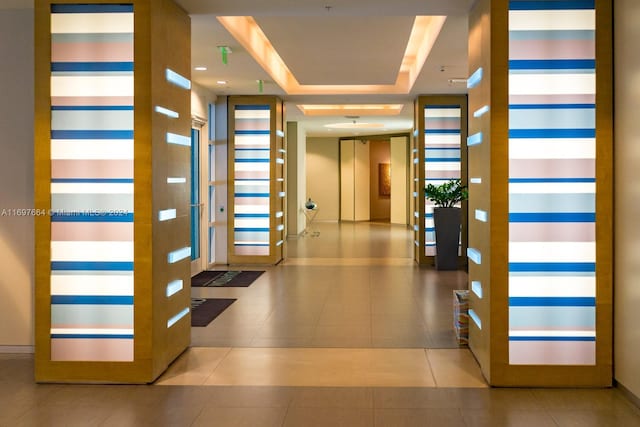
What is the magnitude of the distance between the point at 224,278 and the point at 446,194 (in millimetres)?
4032

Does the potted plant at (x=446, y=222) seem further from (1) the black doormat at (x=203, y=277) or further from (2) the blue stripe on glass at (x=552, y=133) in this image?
(2) the blue stripe on glass at (x=552, y=133)

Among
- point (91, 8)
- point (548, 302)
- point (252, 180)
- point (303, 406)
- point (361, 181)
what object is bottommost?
point (303, 406)

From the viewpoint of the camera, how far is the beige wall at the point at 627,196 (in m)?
4.53

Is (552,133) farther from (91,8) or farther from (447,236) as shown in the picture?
(447,236)

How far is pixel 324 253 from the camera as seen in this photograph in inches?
573

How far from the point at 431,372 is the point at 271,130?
25.3 ft

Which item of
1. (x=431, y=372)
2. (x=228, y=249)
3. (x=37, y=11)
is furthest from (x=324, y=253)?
(x=37, y=11)

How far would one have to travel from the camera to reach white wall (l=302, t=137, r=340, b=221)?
26.3 m

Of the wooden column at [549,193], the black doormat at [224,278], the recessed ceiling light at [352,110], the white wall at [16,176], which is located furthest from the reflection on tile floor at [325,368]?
the recessed ceiling light at [352,110]

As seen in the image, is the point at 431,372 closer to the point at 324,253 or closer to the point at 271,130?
the point at 271,130

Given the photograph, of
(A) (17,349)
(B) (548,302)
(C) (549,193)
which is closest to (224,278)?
(A) (17,349)

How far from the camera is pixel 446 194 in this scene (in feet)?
37.9

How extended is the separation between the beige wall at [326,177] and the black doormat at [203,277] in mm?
14933

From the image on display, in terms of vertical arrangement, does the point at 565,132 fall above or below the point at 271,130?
below
